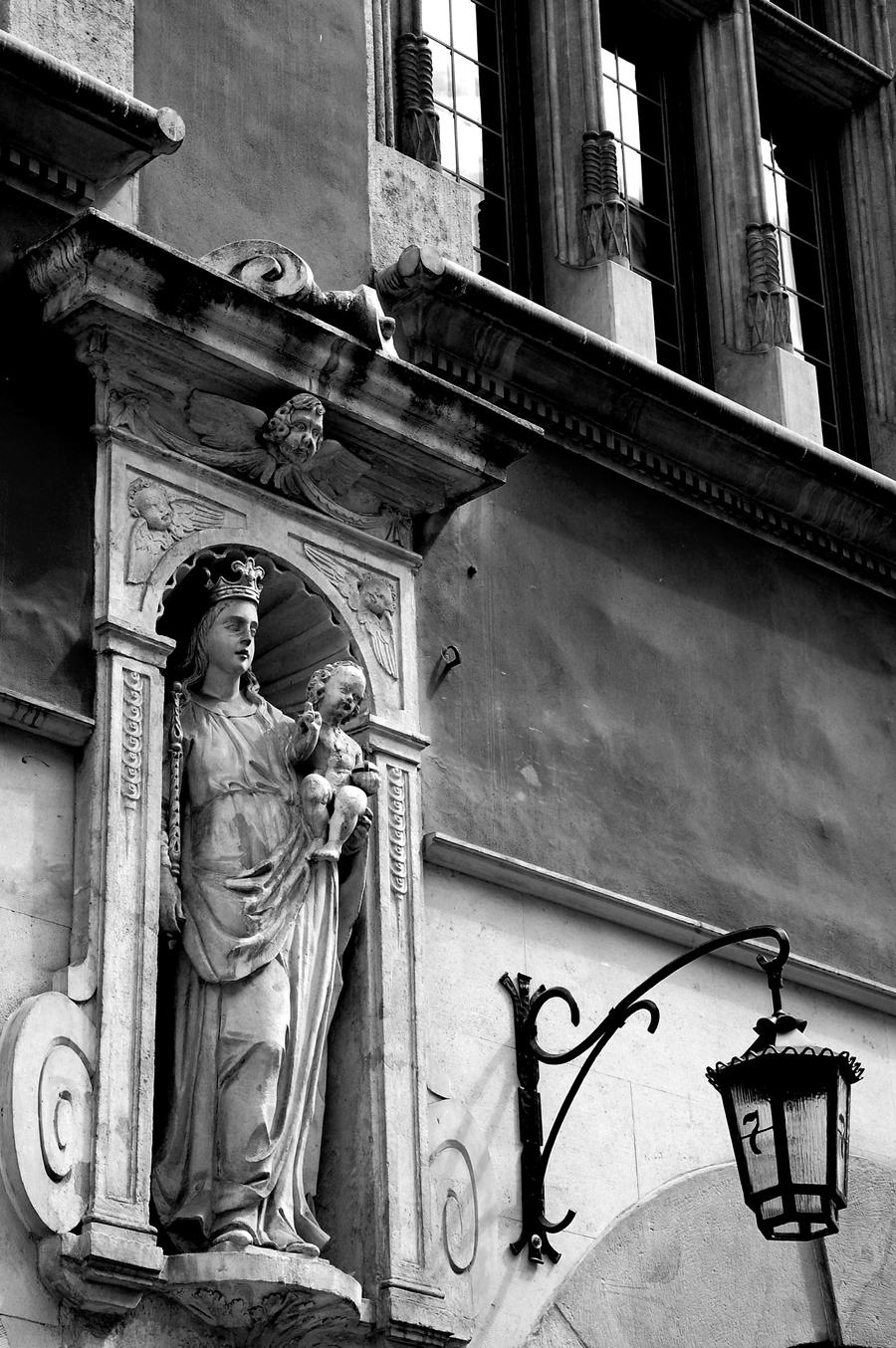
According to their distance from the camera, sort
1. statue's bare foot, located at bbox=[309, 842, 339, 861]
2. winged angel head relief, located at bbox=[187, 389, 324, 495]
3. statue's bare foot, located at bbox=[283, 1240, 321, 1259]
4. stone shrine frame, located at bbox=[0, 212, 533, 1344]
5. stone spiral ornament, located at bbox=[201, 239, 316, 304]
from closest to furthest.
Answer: stone shrine frame, located at bbox=[0, 212, 533, 1344] → statue's bare foot, located at bbox=[283, 1240, 321, 1259] → statue's bare foot, located at bbox=[309, 842, 339, 861] → winged angel head relief, located at bbox=[187, 389, 324, 495] → stone spiral ornament, located at bbox=[201, 239, 316, 304]

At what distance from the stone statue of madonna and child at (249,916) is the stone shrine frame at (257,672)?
0.15 m

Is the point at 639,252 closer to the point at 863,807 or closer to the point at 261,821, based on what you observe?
the point at 863,807

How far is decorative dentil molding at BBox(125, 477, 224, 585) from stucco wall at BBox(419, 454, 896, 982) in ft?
3.79

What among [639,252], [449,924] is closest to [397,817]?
[449,924]

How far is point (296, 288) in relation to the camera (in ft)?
30.2

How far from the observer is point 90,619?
853cm

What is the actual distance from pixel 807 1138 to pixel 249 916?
72.0 inches

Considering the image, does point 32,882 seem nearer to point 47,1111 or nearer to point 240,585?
point 47,1111

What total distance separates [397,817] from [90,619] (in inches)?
50.6

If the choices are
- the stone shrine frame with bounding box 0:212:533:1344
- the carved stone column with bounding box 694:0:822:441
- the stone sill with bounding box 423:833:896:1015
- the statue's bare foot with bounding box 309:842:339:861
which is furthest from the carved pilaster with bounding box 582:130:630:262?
the statue's bare foot with bounding box 309:842:339:861

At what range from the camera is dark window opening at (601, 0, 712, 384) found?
39.9ft

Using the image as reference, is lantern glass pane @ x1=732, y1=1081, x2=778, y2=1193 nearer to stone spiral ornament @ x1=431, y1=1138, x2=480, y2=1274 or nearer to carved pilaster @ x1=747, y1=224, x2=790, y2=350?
stone spiral ornament @ x1=431, y1=1138, x2=480, y2=1274

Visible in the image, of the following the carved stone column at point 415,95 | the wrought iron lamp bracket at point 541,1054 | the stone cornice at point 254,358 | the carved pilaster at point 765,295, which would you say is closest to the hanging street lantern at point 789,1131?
the wrought iron lamp bracket at point 541,1054

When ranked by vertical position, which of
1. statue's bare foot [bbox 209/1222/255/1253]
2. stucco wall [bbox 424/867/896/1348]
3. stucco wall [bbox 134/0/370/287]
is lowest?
statue's bare foot [bbox 209/1222/255/1253]
